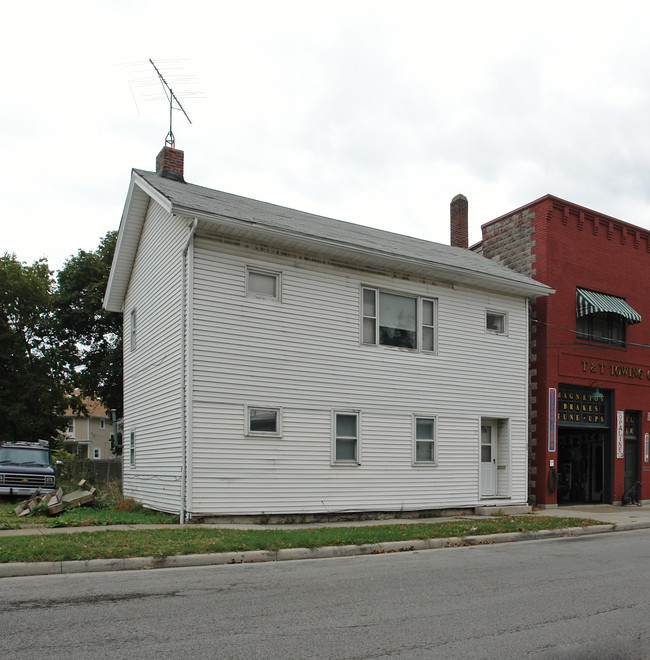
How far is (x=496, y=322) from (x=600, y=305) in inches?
150

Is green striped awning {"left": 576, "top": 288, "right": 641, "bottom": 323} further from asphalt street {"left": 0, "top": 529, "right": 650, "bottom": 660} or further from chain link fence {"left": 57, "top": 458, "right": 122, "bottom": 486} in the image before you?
chain link fence {"left": 57, "top": 458, "right": 122, "bottom": 486}

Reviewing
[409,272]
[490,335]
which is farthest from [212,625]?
[490,335]

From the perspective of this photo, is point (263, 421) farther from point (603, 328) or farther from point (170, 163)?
point (603, 328)

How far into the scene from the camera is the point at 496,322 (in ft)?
63.9

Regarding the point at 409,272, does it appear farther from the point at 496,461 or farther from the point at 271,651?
the point at 271,651

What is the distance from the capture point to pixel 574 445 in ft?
75.3

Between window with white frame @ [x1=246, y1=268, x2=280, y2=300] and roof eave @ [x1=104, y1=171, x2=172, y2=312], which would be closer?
window with white frame @ [x1=246, y1=268, x2=280, y2=300]

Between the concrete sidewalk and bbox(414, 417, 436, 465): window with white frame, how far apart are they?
1.48 meters

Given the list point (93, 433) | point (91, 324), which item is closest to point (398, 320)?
point (91, 324)

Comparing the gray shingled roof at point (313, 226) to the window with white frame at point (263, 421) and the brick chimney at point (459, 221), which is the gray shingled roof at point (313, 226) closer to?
the brick chimney at point (459, 221)

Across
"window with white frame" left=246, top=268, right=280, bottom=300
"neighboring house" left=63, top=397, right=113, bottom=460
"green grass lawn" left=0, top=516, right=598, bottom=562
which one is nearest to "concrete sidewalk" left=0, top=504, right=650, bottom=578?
"green grass lawn" left=0, top=516, right=598, bottom=562

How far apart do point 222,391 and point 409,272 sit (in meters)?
5.88

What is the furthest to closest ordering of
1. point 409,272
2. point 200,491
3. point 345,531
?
1. point 409,272
2. point 200,491
3. point 345,531

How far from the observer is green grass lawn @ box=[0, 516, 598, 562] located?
962cm
